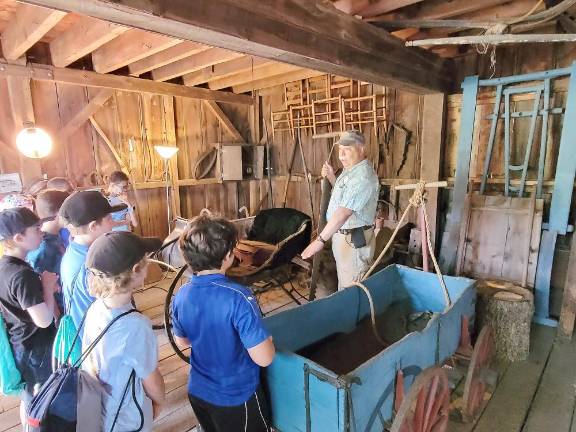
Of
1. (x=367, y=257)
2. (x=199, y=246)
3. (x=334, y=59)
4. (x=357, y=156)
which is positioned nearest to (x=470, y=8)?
(x=334, y=59)

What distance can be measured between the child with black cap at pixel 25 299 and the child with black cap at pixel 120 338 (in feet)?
1.62

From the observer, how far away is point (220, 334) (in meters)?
1.36

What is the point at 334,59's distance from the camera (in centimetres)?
230

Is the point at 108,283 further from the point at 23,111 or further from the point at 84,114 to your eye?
the point at 84,114

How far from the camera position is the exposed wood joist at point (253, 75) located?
4252 millimetres

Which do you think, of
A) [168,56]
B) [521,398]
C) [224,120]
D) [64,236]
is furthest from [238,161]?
[521,398]

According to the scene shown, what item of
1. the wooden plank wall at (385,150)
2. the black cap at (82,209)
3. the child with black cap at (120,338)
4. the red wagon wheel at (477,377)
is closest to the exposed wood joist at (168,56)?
the black cap at (82,209)

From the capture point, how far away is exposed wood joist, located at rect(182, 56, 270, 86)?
3.88 metres

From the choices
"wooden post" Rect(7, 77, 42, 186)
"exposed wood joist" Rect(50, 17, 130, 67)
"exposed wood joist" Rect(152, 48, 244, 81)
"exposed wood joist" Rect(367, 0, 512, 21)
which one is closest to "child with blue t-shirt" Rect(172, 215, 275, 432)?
"exposed wood joist" Rect(50, 17, 130, 67)

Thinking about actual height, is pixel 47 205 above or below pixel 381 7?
below

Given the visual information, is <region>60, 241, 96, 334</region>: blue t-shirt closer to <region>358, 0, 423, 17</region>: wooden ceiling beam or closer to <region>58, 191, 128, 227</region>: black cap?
<region>58, 191, 128, 227</region>: black cap

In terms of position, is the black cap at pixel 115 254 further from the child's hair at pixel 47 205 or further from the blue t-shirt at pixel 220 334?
Result: the child's hair at pixel 47 205

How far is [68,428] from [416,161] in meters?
3.97

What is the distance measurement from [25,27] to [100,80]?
1.13 m
